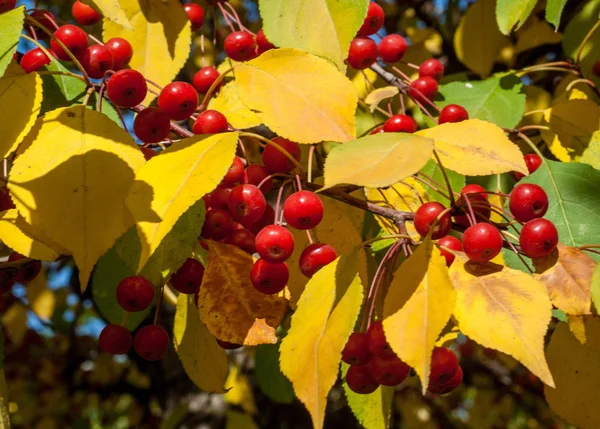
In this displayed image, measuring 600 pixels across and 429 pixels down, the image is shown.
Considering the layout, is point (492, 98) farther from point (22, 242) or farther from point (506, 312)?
point (22, 242)

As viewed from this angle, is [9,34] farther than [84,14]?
No

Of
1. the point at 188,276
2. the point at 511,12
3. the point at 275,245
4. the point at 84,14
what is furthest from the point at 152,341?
the point at 511,12

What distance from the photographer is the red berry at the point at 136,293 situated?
1225 millimetres

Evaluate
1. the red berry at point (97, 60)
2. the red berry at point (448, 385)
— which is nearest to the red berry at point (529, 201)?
the red berry at point (448, 385)

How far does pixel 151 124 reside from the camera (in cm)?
117

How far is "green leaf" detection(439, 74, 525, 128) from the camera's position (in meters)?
1.89

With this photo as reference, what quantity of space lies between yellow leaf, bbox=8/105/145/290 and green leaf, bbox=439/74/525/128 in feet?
3.91

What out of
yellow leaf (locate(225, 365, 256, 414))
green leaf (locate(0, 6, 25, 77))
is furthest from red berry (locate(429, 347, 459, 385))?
yellow leaf (locate(225, 365, 256, 414))

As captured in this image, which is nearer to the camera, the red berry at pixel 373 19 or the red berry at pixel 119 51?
the red berry at pixel 119 51

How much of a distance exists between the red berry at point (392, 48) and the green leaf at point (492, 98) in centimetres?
19

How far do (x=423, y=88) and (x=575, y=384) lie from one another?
0.95 m

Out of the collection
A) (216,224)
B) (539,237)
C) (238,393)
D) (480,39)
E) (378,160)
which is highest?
(378,160)

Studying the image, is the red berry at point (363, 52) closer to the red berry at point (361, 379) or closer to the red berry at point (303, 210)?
the red berry at point (303, 210)

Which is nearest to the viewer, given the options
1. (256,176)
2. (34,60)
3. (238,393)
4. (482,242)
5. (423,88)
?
(482,242)
